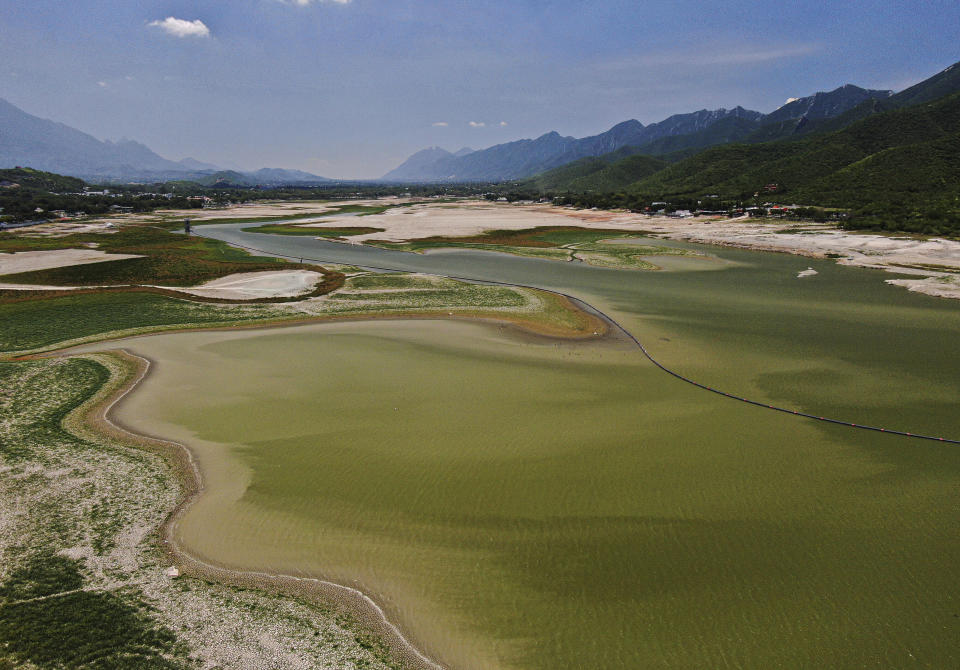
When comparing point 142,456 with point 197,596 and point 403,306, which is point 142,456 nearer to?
point 197,596

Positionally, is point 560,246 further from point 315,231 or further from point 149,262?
point 149,262

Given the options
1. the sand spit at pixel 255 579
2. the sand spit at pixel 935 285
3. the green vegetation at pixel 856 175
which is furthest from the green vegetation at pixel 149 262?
the green vegetation at pixel 856 175

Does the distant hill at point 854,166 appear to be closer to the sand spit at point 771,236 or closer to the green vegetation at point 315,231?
the sand spit at point 771,236

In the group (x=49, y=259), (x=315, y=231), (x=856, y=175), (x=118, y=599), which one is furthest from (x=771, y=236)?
(x=49, y=259)

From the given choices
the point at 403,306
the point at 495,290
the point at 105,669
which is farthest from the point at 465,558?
the point at 495,290

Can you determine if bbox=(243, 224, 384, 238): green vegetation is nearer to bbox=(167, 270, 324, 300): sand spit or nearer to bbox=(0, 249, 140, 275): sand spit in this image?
bbox=(0, 249, 140, 275): sand spit

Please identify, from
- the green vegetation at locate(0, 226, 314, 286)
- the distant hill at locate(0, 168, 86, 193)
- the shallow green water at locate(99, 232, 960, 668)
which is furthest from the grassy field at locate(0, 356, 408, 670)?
the distant hill at locate(0, 168, 86, 193)
